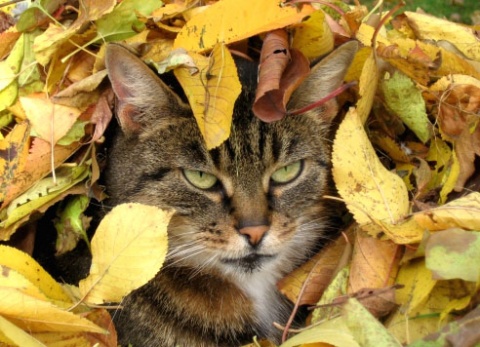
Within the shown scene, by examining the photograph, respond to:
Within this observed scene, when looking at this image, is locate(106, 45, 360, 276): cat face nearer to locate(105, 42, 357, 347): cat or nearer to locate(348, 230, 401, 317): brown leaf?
locate(105, 42, 357, 347): cat

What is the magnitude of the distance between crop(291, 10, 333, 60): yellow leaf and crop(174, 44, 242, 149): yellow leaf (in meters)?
0.24

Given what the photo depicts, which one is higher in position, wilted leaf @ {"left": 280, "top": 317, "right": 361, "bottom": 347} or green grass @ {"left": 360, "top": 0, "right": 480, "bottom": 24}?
wilted leaf @ {"left": 280, "top": 317, "right": 361, "bottom": 347}

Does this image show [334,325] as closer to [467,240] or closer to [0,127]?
[467,240]

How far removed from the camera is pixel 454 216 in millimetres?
1415

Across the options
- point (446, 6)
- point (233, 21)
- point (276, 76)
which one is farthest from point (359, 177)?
point (446, 6)

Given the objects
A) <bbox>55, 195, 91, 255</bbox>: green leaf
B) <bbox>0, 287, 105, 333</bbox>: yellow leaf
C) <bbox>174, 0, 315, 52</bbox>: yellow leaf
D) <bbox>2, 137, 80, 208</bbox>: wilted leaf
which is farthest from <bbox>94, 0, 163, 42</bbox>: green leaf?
<bbox>0, 287, 105, 333</bbox>: yellow leaf


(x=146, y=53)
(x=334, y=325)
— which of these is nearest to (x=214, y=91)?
(x=146, y=53)

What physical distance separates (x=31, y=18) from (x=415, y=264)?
113 centimetres

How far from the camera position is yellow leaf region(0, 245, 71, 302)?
59.7 inches

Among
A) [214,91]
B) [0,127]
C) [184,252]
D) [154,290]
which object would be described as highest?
[214,91]

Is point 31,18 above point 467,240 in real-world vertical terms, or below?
above

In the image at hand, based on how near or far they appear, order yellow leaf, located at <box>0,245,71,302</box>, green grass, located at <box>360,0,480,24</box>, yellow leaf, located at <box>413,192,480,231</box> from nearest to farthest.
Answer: yellow leaf, located at <box>413,192,480,231</box>, yellow leaf, located at <box>0,245,71,302</box>, green grass, located at <box>360,0,480,24</box>

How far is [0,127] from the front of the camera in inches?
69.1

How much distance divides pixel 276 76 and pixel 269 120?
0.33ft
